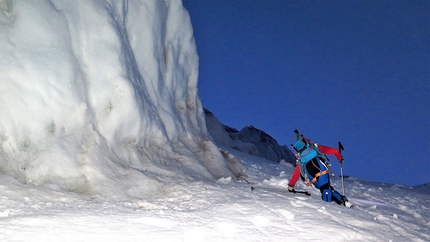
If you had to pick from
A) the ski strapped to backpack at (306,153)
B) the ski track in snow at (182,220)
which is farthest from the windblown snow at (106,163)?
the ski strapped to backpack at (306,153)

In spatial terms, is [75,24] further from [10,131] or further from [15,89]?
[10,131]

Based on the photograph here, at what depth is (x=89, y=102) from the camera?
5.79 meters

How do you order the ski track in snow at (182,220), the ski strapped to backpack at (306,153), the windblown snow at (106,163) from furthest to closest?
the ski strapped to backpack at (306,153) < the windblown snow at (106,163) < the ski track in snow at (182,220)

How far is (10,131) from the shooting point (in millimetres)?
4445

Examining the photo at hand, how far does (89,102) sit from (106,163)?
1.43 meters

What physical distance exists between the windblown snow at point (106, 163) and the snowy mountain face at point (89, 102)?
0.07 feet

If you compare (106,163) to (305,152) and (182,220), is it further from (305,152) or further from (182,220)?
(305,152)

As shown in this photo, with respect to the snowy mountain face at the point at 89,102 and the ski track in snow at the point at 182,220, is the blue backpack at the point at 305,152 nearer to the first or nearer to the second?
the ski track in snow at the point at 182,220

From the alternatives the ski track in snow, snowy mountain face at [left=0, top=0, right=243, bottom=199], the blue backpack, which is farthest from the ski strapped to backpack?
snowy mountain face at [left=0, top=0, right=243, bottom=199]

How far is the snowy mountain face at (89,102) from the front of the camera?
4570 millimetres

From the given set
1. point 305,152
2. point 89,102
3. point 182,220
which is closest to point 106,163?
point 89,102

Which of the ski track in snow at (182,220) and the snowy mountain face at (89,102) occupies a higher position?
the snowy mountain face at (89,102)

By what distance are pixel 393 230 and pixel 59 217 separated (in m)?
A: 4.57

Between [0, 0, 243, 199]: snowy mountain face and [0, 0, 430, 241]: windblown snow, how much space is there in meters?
0.02
